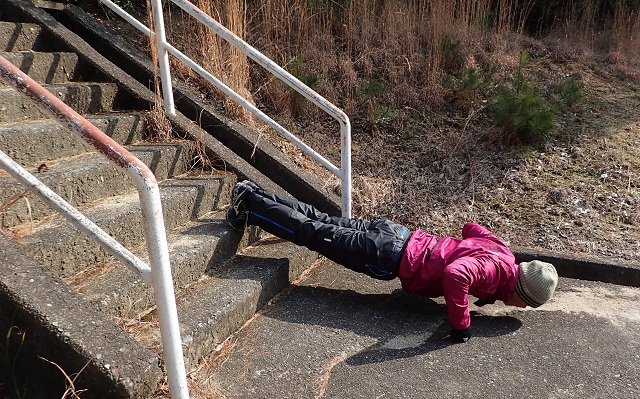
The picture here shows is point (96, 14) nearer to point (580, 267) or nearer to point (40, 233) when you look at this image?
point (40, 233)

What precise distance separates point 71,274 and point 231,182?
1.49 m

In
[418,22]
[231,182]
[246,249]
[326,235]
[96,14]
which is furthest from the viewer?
[418,22]

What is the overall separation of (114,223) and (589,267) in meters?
3.03

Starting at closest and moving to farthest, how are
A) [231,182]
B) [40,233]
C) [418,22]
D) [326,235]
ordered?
[40,233] < [326,235] < [231,182] < [418,22]

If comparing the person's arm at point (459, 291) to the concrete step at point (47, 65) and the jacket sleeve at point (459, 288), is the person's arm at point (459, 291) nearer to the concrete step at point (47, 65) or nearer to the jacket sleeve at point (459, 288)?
the jacket sleeve at point (459, 288)

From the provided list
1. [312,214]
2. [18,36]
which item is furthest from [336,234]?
[18,36]

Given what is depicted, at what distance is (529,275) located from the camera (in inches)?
122

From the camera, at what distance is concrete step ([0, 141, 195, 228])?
2791mm

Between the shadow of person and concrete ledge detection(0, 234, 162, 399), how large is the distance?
3.54ft

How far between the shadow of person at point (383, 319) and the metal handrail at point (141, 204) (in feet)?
3.41

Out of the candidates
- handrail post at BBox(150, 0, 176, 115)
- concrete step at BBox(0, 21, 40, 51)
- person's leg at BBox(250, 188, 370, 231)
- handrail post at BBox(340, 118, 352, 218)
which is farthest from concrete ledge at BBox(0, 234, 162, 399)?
concrete step at BBox(0, 21, 40, 51)

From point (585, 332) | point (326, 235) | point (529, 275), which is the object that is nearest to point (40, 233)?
point (326, 235)

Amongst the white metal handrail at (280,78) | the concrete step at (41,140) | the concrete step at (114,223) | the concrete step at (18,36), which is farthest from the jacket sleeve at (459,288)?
the concrete step at (18,36)

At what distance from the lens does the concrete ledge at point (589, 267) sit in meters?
3.72
